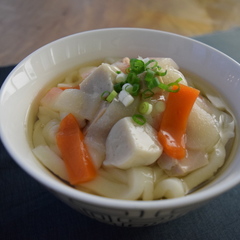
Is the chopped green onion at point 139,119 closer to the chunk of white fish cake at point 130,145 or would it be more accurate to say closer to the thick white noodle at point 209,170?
the chunk of white fish cake at point 130,145

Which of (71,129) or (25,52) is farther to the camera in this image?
(25,52)

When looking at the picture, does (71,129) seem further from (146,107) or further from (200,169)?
(200,169)

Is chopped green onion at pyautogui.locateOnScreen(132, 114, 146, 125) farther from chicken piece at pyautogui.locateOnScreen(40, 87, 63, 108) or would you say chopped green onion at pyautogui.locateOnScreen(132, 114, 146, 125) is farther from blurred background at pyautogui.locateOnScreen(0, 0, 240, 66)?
blurred background at pyautogui.locateOnScreen(0, 0, 240, 66)

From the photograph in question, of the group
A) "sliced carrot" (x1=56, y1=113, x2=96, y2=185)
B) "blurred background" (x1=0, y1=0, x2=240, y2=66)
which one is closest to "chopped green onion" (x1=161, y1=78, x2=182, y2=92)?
"sliced carrot" (x1=56, y1=113, x2=96, y2=185)

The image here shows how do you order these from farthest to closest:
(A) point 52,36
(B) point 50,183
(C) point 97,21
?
(C) point 97,21
(A) point 52,36
(B) point 50,183

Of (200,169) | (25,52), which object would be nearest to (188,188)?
(200,169)

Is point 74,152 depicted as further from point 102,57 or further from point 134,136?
point 102,57

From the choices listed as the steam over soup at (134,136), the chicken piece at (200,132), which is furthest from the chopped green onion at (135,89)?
the chicken piece at (200,132)

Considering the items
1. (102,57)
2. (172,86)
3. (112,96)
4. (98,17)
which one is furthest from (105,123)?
(98,17)
